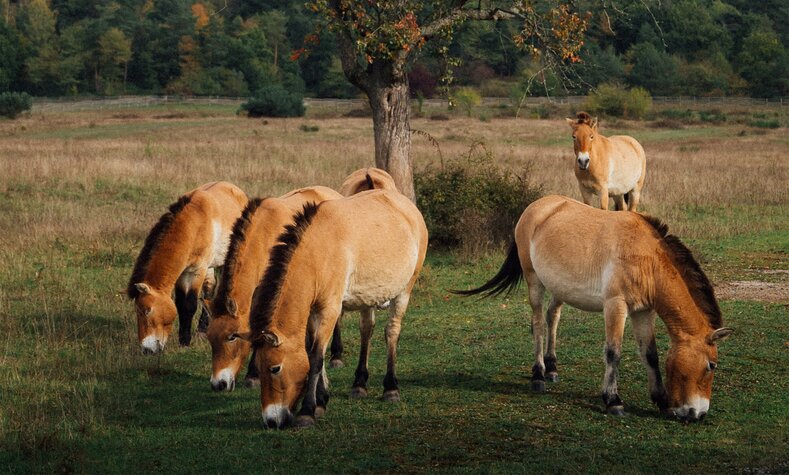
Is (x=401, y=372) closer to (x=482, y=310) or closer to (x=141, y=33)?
(x=482, y=310)

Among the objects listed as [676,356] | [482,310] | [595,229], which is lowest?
[482,310]

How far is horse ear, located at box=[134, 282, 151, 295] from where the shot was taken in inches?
381

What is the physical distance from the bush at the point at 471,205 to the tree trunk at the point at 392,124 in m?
1.21

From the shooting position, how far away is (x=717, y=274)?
569 inches

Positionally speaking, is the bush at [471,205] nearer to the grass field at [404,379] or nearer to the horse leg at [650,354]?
the grass field at [404,379]

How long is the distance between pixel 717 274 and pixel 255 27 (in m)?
87.7

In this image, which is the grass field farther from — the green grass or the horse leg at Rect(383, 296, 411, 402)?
the horse leg at Rect(383, 296, 411, 402)

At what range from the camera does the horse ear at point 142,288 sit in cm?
969

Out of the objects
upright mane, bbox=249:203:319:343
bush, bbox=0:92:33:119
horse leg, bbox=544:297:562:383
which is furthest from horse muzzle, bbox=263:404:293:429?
bush, bbox=0:92:33:119

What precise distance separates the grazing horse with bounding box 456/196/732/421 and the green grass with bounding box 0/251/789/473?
33 centimetres

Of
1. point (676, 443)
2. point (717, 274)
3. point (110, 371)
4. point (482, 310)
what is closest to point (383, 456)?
point (676, 443)

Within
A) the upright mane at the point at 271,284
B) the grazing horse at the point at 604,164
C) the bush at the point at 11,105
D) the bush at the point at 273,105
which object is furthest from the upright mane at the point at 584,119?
the bush at the point at 11,105

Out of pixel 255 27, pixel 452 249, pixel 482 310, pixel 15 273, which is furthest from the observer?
pixel 255 27

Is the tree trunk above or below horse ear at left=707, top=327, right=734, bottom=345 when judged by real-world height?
above
